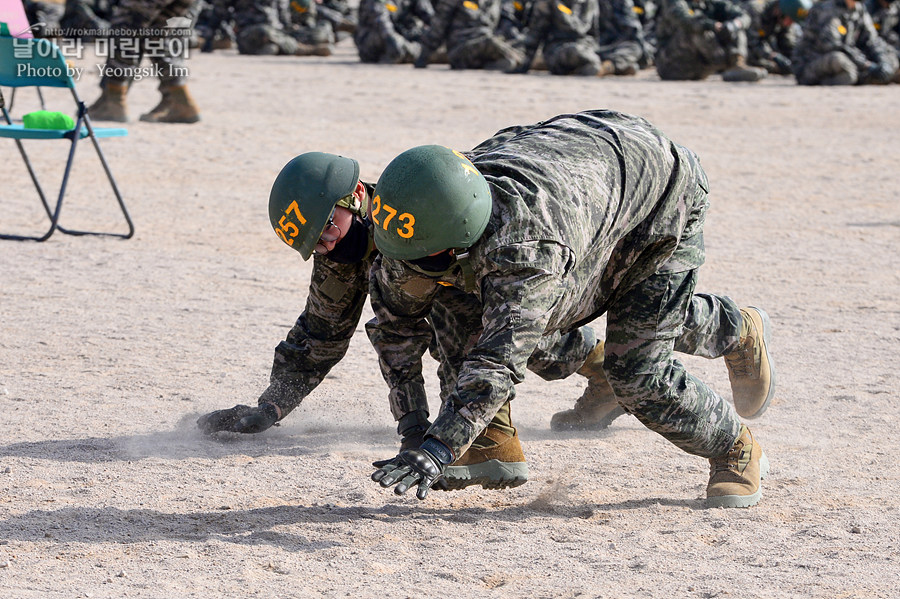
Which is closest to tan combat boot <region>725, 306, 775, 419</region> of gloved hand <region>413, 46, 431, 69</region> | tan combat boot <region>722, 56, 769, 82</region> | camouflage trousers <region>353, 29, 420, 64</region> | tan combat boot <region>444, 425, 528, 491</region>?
tan combat boot <region>444, 425, 528, 491</region>

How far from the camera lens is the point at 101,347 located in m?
5.48

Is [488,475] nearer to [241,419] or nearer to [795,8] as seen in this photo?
[241,419]

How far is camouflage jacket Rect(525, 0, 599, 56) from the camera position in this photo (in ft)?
61.9

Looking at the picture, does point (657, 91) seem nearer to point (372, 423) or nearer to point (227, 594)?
point (372, 423)

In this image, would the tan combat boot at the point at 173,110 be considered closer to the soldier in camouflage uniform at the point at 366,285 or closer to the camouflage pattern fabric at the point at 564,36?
the soldier in camouflage uniform at the point at 366,285

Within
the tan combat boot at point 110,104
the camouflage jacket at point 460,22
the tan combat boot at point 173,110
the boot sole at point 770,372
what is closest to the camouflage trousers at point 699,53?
the camouflage jacket at point 460,22

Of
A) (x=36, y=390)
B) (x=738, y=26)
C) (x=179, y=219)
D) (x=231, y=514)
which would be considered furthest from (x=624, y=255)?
(x=738, y=26)

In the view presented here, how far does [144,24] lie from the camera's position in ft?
34.0

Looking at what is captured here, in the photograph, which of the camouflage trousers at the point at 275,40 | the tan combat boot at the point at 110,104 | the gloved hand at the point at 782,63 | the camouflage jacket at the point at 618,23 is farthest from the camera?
the camouflage trousers at the point at 275,40

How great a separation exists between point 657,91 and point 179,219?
385 inches

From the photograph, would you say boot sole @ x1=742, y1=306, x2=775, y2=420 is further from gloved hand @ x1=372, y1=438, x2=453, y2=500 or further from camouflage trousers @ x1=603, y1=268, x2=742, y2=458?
gloved hand @ x1=372, y1=438, x2=453, y2=500

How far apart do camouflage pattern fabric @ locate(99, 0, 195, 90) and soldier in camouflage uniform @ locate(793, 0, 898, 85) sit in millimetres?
10161

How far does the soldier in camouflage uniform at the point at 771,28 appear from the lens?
1938cm

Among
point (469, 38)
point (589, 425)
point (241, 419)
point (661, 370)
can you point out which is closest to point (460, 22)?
point (469, 38)
